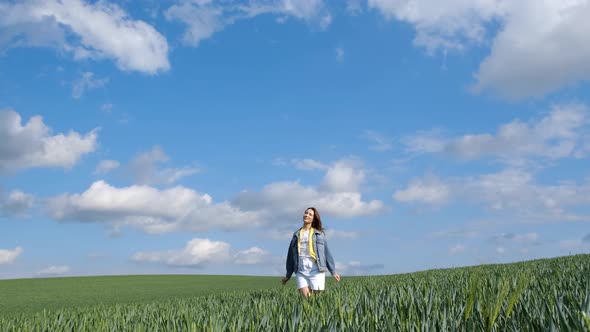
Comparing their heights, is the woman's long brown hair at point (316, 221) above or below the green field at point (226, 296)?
above

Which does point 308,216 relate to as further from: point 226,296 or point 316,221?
point 226,296

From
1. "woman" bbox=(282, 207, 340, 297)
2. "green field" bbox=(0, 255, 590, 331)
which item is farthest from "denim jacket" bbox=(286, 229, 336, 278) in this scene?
"green field" bbox=(0, 255, 590, 331)

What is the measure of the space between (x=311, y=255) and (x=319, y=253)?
0.63 ft

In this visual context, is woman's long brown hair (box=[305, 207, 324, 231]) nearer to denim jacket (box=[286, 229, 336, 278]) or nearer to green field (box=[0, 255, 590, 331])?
denim jacket (box=[286, 229, 336, 278])

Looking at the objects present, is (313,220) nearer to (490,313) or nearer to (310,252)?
(310,252)

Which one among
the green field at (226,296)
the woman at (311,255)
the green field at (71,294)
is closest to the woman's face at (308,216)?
the woman at (311,255)

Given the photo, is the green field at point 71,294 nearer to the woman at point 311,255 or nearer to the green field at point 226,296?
the green field at point 226,296

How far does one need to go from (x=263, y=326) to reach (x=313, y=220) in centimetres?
690

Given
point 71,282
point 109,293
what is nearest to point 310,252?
point 109,293

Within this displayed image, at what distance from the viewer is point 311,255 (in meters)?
10.5

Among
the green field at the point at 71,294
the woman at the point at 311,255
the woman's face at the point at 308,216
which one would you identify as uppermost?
the woman's face at the point at 308,216

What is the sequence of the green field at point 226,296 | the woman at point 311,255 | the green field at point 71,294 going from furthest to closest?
the green field at point 71,294 → the woman at point 311,255 → the green field at point 226,296

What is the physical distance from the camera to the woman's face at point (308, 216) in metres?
10.7

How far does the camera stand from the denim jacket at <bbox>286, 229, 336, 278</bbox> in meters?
10.6
